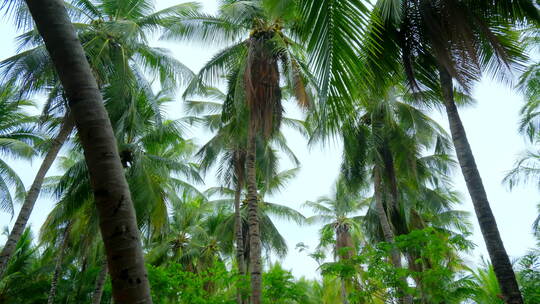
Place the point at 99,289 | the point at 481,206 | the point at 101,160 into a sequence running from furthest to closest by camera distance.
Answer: the point at 99,289
the point at 481,206
the point at 101,160

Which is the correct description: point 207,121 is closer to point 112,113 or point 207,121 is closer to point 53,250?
point 112,113

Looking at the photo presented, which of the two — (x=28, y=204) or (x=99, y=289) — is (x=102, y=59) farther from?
(x=99, y=289)

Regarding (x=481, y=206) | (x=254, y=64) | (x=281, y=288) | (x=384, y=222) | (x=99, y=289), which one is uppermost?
(x=254, y=64)

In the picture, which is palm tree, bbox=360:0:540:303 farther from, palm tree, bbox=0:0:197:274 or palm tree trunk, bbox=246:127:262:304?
palm tree, bbox=0:0:197:274

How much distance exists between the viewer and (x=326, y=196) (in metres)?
25.2

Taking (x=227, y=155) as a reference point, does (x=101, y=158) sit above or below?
below

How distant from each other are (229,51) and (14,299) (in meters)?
13.6

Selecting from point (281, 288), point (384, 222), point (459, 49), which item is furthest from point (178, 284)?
point (459, 49)

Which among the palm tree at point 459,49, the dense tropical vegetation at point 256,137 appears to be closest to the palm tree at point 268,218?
the dense tropical vegetation at point 256,137

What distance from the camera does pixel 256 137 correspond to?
14062 millimetres

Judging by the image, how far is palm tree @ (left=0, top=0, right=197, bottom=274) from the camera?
37.7ft

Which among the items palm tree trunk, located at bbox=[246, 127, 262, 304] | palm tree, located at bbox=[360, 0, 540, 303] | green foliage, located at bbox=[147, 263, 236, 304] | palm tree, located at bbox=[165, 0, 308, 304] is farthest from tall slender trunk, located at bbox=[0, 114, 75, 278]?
palm tree, located at bbox=[360, 0, 540, 303]

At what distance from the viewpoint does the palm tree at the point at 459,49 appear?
535 cm

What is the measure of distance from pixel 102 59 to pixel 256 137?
16.6 ft
